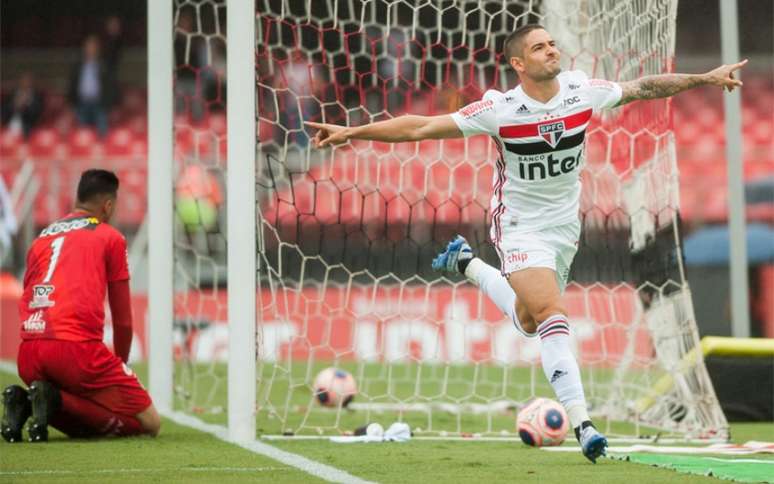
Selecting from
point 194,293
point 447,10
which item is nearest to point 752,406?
point 447,10

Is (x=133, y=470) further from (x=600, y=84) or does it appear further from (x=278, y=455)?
(x=600, y=84)

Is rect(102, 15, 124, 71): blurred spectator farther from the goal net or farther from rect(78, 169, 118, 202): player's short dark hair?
rect(78, 169, 118, 202): player's short dark hair

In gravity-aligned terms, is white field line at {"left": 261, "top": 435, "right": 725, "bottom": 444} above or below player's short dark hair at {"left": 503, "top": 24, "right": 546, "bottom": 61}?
below

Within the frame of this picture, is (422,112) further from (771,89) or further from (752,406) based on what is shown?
(752,406)

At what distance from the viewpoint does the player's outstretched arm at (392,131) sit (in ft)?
19.7

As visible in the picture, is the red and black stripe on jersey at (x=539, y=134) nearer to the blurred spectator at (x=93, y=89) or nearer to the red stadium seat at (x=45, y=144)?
the red stadium seat at (x=45, y=144)

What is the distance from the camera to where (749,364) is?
28.7ft

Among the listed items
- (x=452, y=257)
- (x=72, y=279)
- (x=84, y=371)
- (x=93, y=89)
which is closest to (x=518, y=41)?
(x=452, y=257)

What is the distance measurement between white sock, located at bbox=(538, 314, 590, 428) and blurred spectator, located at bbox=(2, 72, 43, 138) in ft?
49.3

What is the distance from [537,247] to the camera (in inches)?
255

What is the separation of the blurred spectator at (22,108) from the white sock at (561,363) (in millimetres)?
15022

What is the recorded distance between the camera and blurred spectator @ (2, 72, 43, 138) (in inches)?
779

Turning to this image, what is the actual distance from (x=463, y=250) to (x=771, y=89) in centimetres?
1431

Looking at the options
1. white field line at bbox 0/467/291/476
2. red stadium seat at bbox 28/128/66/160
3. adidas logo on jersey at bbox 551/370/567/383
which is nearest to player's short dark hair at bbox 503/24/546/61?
adidas logo on jersey at bbox 551/370/567/383
